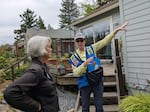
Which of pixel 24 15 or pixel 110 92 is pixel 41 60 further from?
pixel 24 15

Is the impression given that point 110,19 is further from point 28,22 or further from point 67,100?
point 28,22

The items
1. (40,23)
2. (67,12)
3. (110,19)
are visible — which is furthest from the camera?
(67,12)

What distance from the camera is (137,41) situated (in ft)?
23.9

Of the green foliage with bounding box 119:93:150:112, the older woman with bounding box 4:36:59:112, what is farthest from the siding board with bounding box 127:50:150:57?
A: the older woman with bounding box 4:36:59:112

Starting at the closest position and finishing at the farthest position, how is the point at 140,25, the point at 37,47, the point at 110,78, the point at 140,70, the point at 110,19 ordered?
the point at 37,47
the point at 140,25
the point at 140,70
the point at 110,78
the point at 110,19

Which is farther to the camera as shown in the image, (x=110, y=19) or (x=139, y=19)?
(x=110, y=19)

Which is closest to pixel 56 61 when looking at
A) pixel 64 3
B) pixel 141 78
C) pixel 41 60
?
pixel 141 78

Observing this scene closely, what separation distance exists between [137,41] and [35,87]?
4894 mm

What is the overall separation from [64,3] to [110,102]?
200ft

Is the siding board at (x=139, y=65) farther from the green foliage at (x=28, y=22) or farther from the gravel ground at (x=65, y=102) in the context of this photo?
the green foliage at (x=28, y=22)

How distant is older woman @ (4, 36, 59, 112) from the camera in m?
2.63

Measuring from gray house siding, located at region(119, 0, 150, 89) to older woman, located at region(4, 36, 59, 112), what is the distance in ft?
Answer: 14.1

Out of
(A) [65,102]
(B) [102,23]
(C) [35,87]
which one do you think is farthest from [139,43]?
(B) [102,23]

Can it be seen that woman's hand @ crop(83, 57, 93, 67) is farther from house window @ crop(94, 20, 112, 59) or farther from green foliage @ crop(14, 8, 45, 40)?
green foliage @ crop(14, 8, 45, 40)
